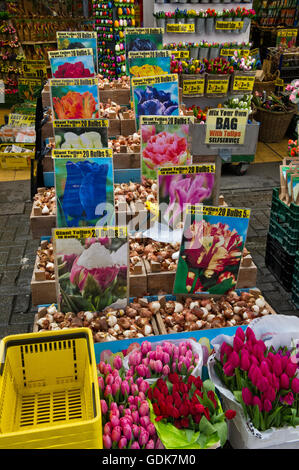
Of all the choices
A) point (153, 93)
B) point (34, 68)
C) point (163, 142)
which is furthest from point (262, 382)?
point (34, 68)

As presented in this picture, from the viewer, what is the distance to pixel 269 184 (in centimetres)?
655

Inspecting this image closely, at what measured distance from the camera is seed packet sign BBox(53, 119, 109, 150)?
3.42m

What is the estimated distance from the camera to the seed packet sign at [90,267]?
7.91ft

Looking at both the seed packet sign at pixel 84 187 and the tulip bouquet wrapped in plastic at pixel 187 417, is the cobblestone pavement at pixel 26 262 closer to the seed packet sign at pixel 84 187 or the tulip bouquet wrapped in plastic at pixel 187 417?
the seed packet sign at pixel 84 187

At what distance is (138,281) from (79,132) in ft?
4.52

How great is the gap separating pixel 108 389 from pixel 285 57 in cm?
876

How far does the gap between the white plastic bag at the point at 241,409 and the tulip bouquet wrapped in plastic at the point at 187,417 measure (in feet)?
0.26

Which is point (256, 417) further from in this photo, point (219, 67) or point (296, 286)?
point (219, 67)

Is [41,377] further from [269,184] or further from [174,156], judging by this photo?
[269,184]

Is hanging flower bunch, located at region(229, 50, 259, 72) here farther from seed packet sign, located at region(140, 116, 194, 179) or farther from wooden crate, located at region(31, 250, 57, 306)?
wooden crate, located at region(31, 250, 57, 306)

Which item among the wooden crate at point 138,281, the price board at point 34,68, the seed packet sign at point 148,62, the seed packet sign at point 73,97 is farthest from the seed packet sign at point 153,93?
the price board at point 34,68

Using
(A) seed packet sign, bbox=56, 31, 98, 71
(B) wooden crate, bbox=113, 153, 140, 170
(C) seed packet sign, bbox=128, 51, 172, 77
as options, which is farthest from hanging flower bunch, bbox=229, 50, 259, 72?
(B) wooden crate, bbox=113, 153, 140, 170

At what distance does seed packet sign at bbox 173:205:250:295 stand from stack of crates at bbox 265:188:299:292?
1454 millimetres

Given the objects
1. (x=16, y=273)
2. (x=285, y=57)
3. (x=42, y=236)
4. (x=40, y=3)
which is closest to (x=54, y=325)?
(x=42, y=236)
